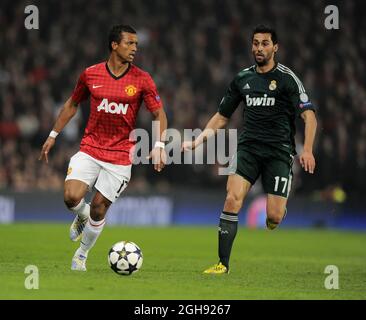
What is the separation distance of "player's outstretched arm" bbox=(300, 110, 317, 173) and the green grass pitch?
1.26 m

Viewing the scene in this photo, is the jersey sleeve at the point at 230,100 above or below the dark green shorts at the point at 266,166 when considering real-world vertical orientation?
above

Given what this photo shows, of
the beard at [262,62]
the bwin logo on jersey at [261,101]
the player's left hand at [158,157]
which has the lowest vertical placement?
the player's left hand at [158,157]

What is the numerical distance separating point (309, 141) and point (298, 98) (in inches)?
22.8

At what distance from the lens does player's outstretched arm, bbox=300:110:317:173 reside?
32.1 feet

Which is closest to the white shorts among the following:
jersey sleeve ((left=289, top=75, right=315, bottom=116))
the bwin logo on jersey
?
the bwin logo on jersey

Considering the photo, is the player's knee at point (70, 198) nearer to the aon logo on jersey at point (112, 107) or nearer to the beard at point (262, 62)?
the aon logo on jersey at point (112, 107)

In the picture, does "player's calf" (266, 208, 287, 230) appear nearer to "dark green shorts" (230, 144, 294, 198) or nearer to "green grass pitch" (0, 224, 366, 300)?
"dark green shorts" (230, 144, 294, 198)

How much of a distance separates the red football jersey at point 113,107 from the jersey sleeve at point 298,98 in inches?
58.8

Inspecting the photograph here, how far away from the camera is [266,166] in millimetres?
10773

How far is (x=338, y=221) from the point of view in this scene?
914 inches

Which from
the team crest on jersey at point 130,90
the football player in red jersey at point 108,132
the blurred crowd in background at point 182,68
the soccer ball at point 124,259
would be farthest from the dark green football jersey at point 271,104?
the blurred crowd in background at point 182,68

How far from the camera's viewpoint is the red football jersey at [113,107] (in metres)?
10.5

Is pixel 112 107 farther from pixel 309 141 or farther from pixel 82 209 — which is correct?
pixel 309 141

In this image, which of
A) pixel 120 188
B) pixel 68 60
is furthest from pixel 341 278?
pixel 68 60
